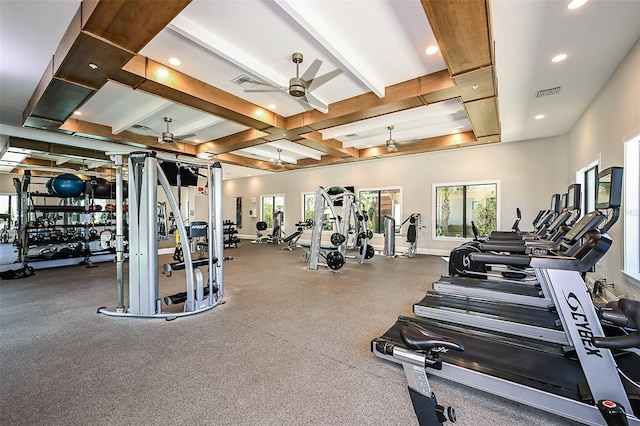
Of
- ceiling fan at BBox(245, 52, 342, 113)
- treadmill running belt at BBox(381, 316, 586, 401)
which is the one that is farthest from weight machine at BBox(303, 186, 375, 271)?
treadmill running belt at BBox(381, 316, 586, 401)

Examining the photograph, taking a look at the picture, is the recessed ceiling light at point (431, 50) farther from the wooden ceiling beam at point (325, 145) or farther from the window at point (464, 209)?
the window at point (464, 209)

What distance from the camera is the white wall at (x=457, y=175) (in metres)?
6.95

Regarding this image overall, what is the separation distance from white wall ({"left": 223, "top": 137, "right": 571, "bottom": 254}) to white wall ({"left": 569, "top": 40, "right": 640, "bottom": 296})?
86.0 inches

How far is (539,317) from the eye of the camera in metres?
2.92

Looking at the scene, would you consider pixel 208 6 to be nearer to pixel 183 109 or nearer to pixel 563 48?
pixel 183 109

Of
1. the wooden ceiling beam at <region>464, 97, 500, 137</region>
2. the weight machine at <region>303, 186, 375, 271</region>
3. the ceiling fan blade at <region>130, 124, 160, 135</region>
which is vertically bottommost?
the weight machine at <region>303, 186, 375, 271</region>

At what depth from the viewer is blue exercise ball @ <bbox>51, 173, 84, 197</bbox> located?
650 centimetres

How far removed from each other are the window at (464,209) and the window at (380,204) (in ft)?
4.02

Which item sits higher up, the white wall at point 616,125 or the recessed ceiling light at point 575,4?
the recessed ceiling light at point 575,4

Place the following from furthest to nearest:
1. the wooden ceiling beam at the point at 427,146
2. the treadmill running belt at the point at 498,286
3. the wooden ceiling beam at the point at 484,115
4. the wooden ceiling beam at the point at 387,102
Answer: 1. the wooden ceiling beam at the point at 427,146
2. the wooden ceiling beam at the point at 484,115
3. the wooden ceiling beam at the point at 387,102
4. the treadmill running belt at the point at 498,286

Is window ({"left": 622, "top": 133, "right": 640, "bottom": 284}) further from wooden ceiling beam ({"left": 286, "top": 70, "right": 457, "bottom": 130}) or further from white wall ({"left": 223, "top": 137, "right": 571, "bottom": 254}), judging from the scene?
white wall ({"left": 223, "top": 137, "right": 571, "bottom": 254})

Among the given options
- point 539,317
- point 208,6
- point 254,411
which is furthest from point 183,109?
point 539,317

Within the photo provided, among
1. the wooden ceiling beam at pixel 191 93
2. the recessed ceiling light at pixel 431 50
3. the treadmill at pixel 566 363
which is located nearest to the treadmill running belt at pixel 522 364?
the treadmill at pixel 566 363

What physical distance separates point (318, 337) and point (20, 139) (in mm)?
8762
